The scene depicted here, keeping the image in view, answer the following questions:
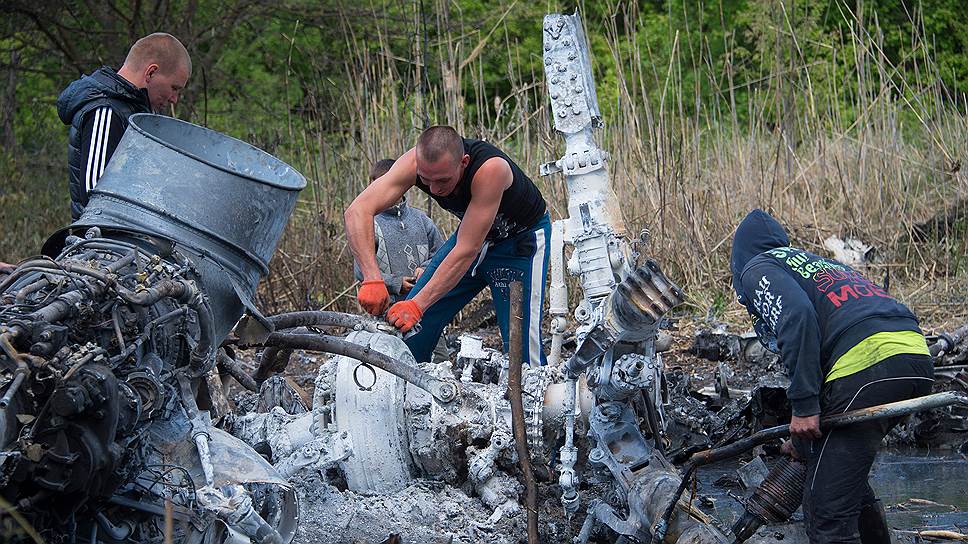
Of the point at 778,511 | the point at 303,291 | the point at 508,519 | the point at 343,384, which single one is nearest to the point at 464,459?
the point at 508,519

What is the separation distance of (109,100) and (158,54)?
33 centimetres

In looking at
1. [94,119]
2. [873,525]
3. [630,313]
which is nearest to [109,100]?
[94,119]

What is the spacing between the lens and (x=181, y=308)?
3.38 m

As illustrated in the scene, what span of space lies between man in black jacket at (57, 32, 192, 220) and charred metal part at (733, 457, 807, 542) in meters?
2.86

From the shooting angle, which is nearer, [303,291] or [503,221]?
[503,221]

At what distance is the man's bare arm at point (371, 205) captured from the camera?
480cm

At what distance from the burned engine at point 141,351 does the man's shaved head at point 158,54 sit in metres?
0.56

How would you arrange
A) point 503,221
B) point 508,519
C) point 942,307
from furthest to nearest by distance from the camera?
point 942,307, point 503,221, point 508,519

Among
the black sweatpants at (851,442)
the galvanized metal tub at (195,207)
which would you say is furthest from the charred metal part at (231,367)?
the black sweatpants at (851,442)

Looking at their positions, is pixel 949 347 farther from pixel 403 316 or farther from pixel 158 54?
pixel 158 54

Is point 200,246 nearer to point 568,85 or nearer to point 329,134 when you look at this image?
point 568,85

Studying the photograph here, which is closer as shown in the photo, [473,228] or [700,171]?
[473,228]

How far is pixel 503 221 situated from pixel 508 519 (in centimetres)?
182

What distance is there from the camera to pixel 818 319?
3.68 metres
